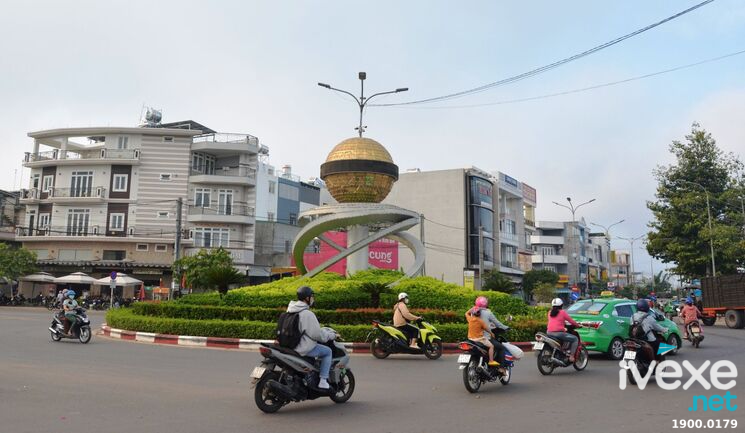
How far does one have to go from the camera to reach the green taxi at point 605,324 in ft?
41.7

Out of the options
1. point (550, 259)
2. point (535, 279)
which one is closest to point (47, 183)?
point (535, 279)

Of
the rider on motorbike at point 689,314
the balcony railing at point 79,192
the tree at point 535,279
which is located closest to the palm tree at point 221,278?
the rider on motorbike at point 689,314

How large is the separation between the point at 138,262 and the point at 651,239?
3508 cm

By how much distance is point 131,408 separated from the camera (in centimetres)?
700

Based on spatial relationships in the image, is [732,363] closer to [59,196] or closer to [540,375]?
[540,375]

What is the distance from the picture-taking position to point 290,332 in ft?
22.8

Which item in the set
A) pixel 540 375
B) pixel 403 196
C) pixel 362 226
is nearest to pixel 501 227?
pixel 403 196

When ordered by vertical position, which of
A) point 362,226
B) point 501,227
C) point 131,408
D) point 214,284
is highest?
point 501,227

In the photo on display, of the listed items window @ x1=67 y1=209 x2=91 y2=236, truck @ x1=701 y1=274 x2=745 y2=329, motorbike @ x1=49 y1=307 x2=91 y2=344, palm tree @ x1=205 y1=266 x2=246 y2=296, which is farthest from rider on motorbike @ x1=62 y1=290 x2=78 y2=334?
window @ x1=67 y1=209 x2=91 y2=236

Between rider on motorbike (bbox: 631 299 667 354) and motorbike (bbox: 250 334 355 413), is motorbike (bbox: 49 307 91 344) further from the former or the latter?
rider on motorbike (bbox: 631 299 667 354)

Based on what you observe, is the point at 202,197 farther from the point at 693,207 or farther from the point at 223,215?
the point at 693,207

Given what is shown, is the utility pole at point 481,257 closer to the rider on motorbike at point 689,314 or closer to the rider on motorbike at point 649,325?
the rider on motorbike at point 689,314

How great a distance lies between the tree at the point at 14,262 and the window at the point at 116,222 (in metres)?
5.65

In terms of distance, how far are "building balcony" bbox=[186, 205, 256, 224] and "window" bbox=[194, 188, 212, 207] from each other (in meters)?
0.43
